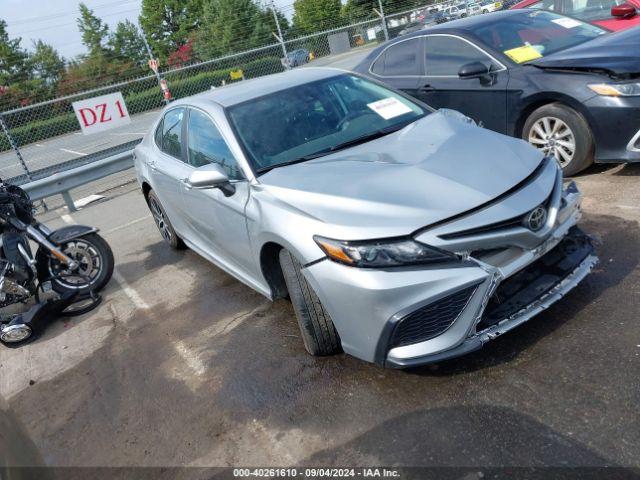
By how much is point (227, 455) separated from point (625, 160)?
3925mm

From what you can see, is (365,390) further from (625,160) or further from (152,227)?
(152,227)

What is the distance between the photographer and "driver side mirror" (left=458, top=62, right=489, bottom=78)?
5.37 meters

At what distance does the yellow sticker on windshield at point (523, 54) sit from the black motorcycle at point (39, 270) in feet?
14.1

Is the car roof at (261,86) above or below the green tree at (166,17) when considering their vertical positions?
below

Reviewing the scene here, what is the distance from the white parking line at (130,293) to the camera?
16.2 feet

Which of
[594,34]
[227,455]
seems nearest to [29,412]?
[227,455]

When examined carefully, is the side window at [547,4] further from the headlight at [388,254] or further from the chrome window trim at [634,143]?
the headlight at [388,254]

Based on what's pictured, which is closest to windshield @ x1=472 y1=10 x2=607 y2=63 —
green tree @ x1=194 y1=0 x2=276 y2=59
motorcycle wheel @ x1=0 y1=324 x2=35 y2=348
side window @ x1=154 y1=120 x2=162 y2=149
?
side window @ x1=154 y1=120 x2=162 y2=149

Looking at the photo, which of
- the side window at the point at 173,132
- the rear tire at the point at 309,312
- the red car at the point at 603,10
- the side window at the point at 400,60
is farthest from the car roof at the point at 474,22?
the rear tire at the point at 309,312

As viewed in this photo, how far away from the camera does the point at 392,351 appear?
273cm

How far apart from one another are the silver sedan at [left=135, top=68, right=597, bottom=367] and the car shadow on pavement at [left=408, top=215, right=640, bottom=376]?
0.33m

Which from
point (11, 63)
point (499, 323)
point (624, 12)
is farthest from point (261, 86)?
point (11, 63)

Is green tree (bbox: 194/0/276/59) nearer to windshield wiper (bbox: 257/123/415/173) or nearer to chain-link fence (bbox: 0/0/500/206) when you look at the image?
chain-link fence (bbox: 0/0/500/206)

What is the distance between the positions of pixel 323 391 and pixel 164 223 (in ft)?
10.7
